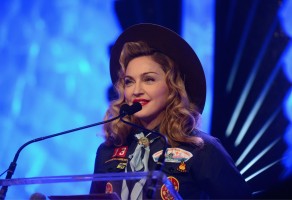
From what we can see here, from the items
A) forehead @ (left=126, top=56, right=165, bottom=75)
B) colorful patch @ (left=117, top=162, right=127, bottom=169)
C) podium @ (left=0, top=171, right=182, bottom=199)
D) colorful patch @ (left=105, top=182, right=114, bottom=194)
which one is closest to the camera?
podium @ (left=0, top=171, right=182, bottom=199)

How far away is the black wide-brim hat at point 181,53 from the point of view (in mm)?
2124

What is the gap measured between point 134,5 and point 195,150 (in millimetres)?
1627

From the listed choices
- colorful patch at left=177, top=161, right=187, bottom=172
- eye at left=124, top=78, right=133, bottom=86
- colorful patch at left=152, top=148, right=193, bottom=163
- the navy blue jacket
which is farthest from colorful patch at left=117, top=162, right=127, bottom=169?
eye at left=124, top=78, right=133, bottom=86

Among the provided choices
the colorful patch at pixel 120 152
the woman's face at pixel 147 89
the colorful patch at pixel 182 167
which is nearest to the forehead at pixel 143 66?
the woman's face at pixel 147 89

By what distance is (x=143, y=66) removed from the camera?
6.81 feet

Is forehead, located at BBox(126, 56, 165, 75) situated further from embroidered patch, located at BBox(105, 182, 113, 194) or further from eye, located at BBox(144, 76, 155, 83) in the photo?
embroidered patch, located at BBox(105, 182, 113, 194)

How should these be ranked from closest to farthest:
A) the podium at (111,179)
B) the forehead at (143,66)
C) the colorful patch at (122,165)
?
the podium at (111,179) < the colorful patch at (122,165) < the forehead at (143,66)

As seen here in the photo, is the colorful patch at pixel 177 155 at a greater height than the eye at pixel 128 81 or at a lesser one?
lesser

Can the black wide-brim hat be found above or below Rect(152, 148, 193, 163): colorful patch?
above

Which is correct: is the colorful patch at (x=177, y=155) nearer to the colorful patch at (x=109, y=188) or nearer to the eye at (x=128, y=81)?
the colorful patch at (x=109, y=188)

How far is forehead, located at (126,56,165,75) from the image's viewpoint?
6.77 feet

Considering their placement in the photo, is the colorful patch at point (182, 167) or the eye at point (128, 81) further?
the eye at point (128, 81)

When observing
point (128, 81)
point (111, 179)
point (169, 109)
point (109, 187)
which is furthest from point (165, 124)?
point (111, 179)

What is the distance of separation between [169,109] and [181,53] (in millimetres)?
304
